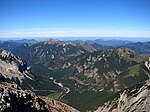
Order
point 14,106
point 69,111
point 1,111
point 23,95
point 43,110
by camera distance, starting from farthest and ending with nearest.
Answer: point 69,111 < point 43,110 < point 23,95 < point 14,106 < point 1,111

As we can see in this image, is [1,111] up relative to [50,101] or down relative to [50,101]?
up

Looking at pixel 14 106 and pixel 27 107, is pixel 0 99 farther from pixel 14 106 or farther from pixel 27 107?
pixel 27 107

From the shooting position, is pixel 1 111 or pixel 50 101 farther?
pixel 50 101

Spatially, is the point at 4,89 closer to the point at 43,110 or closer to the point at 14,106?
the point at 14,106

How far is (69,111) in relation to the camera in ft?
643

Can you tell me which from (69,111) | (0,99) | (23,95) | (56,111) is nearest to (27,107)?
(23,95)

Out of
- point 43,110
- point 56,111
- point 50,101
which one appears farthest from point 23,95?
point 50,101

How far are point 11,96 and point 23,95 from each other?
27.9 ft

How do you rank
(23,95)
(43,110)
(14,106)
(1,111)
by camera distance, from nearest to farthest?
(1,111) → (14,106) → (23,95) → (43,110)

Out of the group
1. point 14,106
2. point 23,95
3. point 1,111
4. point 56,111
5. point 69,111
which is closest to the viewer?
point 1,111

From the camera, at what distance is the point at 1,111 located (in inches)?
4692

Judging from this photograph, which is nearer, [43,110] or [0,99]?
[0,99]

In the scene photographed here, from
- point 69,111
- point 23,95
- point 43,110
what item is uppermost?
point 23,95

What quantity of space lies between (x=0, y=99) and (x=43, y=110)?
31594 millimetres
